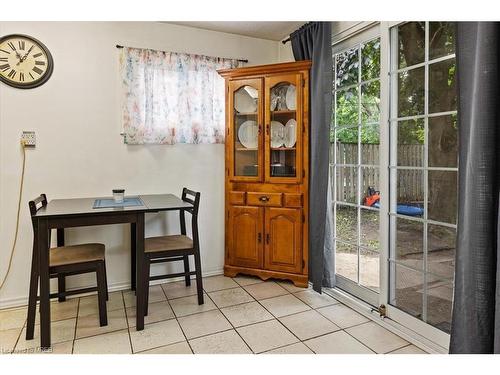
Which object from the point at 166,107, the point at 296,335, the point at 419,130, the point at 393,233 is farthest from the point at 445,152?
the point at 166,107

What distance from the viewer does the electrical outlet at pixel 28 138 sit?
2.69 m

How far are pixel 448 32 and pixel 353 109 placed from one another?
3.04 ft

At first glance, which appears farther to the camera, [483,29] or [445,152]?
[445,152]

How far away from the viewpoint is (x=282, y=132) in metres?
3.17

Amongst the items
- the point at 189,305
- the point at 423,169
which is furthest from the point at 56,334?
the point at 423,169

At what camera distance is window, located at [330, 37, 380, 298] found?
8.45 ft

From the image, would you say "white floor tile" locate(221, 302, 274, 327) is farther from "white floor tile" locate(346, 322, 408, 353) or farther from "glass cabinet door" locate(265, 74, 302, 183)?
"glass cabinet door" locate(265, 74, 302, 183)

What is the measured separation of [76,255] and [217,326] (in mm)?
1085

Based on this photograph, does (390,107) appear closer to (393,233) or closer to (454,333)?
(393,233)

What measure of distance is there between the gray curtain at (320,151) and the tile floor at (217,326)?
29 cm

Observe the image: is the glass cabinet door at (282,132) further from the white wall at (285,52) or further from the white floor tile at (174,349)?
the white floor tile at (174,349)

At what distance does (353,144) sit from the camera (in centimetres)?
277

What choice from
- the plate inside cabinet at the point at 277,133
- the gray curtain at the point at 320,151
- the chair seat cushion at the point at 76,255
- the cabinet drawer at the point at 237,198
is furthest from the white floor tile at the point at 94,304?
the plate inside cabinet at the point at 277,133

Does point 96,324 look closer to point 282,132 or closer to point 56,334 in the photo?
point 56,334
